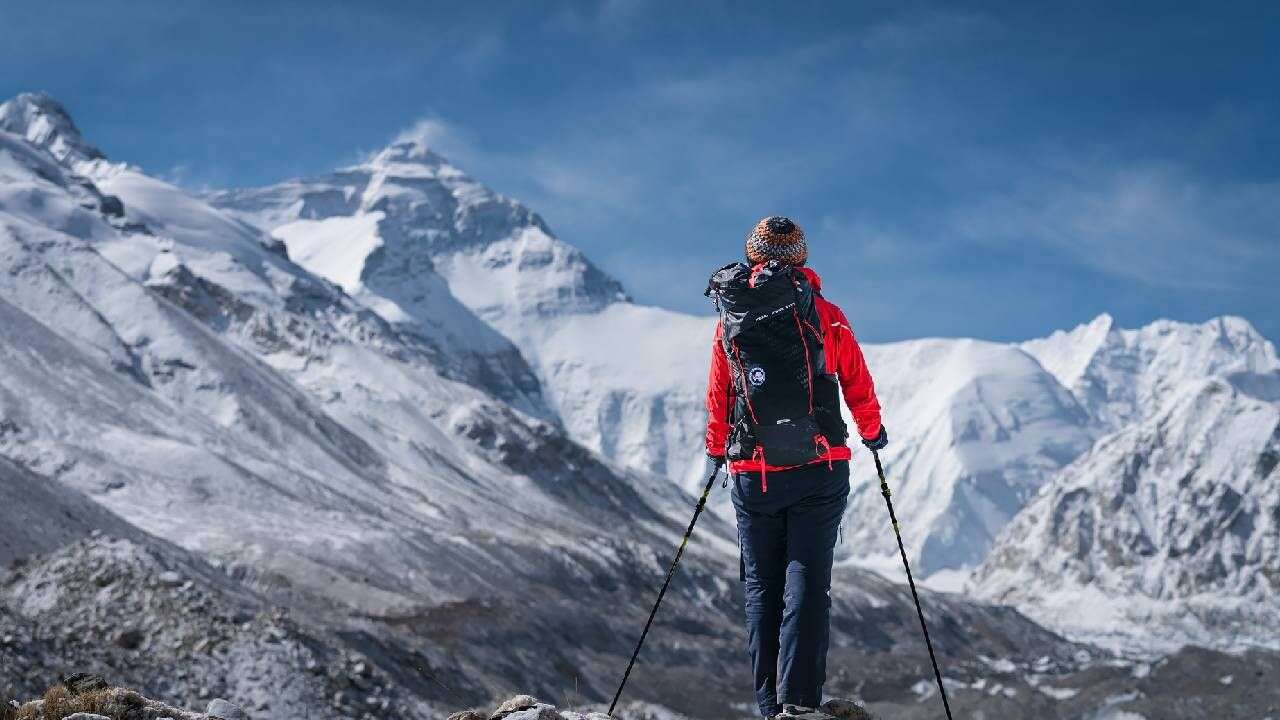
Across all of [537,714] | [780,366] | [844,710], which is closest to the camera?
[537,714]

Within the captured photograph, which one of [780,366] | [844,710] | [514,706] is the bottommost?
[514,706]

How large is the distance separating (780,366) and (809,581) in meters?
1.74

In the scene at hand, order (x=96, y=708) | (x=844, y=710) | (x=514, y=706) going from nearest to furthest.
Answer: (x=96, y=708), (x=514, y=706), (x=844, y=710)

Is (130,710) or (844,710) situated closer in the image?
(130,710)

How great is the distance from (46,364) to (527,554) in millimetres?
41750

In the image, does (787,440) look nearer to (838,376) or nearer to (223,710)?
(838,376)

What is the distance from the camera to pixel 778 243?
11062 millimetres

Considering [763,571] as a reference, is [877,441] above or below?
above

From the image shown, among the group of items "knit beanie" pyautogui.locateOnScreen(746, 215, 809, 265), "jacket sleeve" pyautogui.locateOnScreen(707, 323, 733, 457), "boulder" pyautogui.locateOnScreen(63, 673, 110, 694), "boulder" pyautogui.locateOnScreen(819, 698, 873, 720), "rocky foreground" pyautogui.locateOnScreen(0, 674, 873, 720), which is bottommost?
"boulder" pyautogui.locateOnScreen(63, 673, 110, 694)

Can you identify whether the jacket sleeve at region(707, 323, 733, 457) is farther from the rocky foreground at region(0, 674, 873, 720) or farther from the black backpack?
the rocky foreground at region(0, 674, 873, 720)

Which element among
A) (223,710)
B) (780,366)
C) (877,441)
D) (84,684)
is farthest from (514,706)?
(877,441)

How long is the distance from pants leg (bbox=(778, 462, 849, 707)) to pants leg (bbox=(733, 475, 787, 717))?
0.49ft

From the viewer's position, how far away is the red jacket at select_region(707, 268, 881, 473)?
10.8m

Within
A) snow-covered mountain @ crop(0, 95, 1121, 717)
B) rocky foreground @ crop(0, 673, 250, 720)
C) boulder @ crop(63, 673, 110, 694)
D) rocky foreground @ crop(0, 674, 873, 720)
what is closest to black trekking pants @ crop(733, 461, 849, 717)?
rocky foreground @ crop(0, 674, 873, 720)
